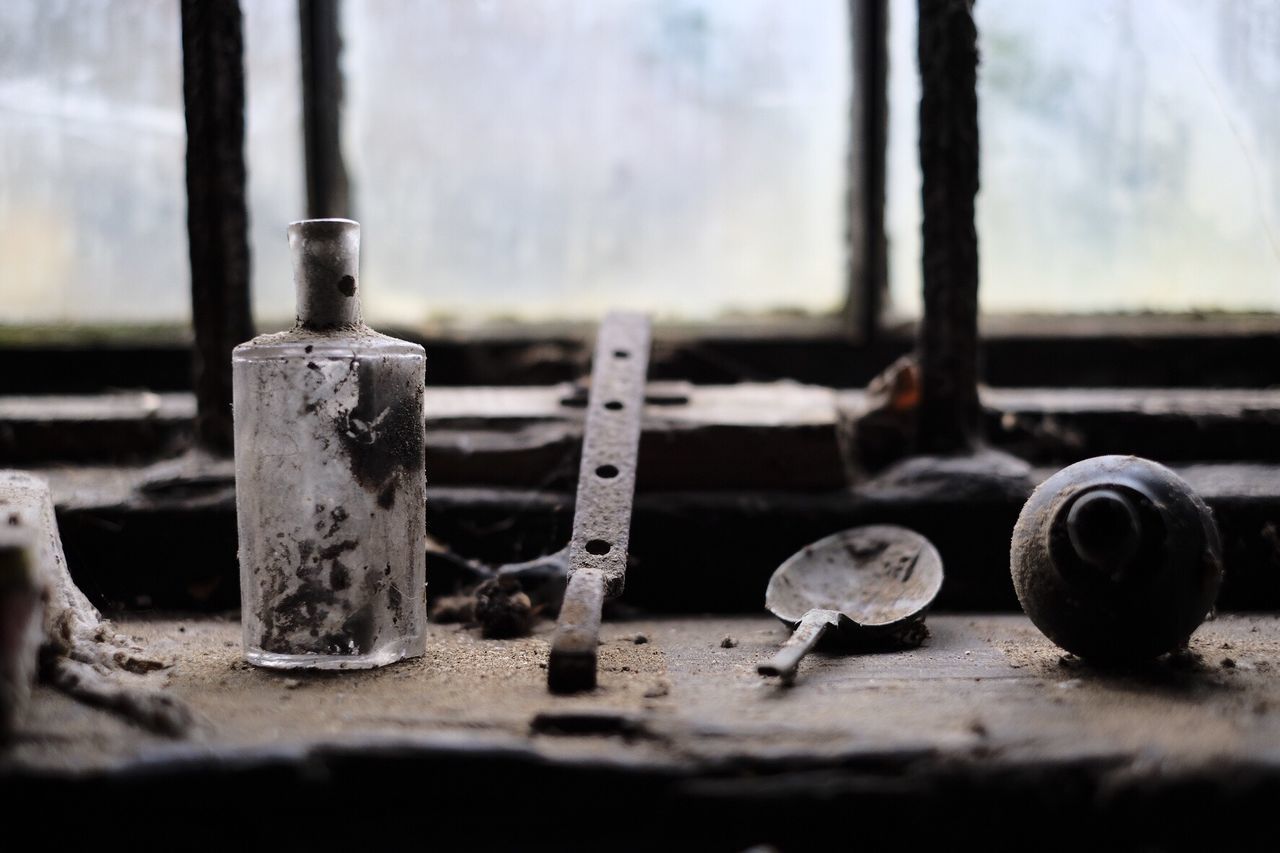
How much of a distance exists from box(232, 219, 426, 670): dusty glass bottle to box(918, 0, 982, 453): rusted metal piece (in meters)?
1.09

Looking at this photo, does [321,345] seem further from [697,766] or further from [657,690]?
[697,766]

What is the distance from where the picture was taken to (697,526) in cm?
197

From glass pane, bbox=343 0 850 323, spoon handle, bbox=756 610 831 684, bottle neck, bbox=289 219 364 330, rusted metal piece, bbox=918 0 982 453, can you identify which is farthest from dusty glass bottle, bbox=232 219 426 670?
glass pane, bbox=343 0 850 323

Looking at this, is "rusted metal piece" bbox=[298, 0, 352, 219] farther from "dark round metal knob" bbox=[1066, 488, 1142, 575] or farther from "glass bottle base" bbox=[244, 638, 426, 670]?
"dark round metal knob" bbox=[1066, 488, 1142, 575]

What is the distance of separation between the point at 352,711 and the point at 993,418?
151cm

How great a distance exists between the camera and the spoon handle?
4.50 ft

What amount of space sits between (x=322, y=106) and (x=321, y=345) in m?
1.39

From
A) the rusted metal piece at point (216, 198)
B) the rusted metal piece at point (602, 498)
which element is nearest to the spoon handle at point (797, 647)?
the rusted metal piece at point (602, 498)

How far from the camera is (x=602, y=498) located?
5.60 feet

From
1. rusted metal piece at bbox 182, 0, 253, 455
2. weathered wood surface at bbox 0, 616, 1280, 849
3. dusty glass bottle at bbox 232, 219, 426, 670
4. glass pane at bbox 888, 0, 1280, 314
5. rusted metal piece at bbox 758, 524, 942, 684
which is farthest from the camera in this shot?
glass pane at bbox 888, 0, 1280, 314

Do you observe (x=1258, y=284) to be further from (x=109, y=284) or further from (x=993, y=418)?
(x=109, y=284)

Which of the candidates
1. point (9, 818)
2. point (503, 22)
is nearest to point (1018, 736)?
point (9, 818)

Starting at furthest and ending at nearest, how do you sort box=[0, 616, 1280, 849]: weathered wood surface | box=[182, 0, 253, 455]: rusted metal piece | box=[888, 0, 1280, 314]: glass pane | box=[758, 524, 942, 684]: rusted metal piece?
box=[888, 0, 1280, 314]: glass pane
box=[182, 0, 253, 455]: rusted metal piece
box=[758, 524, 942, 684]: rusted metal piece
box=[0, 616, 1280, 849]: weathered wood surface

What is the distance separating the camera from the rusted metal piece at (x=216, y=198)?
1.99 m
